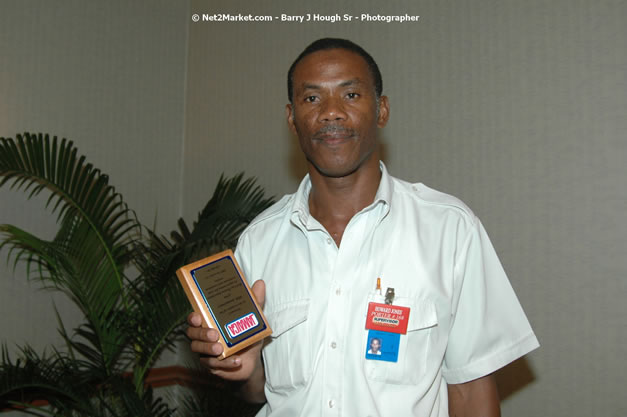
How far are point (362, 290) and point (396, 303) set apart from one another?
0.30ft

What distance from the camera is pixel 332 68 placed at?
139 centimetres

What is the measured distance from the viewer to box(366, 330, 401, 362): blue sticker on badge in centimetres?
123

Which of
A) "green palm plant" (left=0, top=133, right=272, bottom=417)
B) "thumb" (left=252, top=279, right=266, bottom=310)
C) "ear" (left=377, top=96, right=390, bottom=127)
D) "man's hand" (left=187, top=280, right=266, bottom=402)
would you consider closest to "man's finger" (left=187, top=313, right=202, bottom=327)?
"man's hand" (left=187, top=280, right=266, bottom=402)

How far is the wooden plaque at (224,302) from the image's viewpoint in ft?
3.79

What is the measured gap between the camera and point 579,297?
1948 mm

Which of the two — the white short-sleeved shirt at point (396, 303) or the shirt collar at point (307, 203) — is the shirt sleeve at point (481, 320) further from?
the shirt collar at point (307, 203)

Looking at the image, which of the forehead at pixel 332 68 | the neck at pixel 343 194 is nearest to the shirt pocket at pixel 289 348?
the neck at pixel 343 194

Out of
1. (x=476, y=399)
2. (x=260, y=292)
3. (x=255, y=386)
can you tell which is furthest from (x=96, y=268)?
(x=476, y=399)

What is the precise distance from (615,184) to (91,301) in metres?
2.47

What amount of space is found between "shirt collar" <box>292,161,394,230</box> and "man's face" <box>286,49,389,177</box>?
0.28 feet

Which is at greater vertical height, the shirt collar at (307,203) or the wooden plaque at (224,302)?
the shirt collar at (307,203)

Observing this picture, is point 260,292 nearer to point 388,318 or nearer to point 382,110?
point 388,318

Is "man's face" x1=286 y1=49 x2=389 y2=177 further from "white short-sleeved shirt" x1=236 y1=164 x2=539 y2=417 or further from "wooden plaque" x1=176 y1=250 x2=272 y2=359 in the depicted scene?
"wooden plaque" x1=176 y1=250 x2=272 y2=359

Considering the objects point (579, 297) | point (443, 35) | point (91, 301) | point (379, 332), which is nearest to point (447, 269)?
point (379, 332)
